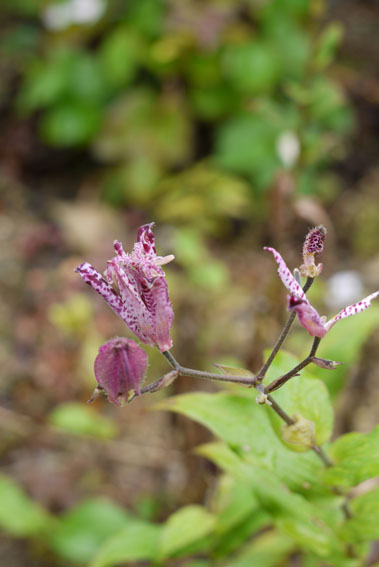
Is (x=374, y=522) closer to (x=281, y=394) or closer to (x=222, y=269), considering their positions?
(x=281, y=394)

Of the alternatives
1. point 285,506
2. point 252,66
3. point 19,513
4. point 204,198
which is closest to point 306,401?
point 285,506

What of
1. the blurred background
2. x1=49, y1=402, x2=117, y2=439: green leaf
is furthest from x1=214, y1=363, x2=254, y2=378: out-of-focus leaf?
x1=49, y1=402, x2=117, y2=439: green leaf

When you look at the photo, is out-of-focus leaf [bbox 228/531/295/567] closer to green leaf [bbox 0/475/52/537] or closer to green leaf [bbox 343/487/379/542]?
green leaf [bbox 343/487/379/542]

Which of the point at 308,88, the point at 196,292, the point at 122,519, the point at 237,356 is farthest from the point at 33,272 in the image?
the point at 308,88

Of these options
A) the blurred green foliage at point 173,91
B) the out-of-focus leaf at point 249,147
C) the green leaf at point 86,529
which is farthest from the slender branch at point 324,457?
the out-of-focus leaf at point 249,147

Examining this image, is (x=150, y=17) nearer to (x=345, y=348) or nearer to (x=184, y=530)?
(x=345, y=348)

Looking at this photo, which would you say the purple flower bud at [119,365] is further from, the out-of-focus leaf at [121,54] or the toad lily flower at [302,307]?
the out-of-focus leaf at [121,54]

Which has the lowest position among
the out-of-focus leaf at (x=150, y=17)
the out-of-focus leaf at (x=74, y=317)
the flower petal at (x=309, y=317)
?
the flower petal at (x=309, y=317)
